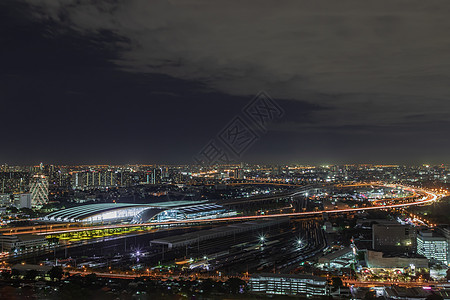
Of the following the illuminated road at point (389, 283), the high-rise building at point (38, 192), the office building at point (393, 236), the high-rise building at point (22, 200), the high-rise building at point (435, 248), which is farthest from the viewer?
the high-rise building at point (38, 192)

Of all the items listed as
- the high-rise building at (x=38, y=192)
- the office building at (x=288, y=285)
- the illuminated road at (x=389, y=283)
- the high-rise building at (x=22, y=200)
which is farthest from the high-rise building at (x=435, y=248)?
the high-rise building at (x=38, y=192)

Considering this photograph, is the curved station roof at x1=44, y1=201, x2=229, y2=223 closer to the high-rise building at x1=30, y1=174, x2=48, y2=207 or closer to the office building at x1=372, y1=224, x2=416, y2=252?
the high-rise building at x1=30, y1=174, x2=48, y2=207

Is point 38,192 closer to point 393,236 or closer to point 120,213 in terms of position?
point 120,213

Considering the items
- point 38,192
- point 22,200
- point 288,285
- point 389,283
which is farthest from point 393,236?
point 38,192

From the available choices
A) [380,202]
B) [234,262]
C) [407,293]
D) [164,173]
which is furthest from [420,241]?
[164,173]

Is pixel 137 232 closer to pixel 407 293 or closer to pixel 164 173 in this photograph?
pixel 407 293

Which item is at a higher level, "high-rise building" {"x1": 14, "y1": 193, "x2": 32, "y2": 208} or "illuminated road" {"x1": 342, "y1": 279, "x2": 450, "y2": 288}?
"high-rise building" {"x1": 14, "y1": 193, "x2": 32, "y2": 208}

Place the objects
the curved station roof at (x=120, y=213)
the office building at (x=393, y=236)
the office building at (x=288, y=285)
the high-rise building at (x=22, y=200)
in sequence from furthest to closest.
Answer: the high-rise building at (x=22, y=200) < the curved station roof at (x=120, y=213) < the office building at (x=393, y=236) < the office building at (x=288, y=285)

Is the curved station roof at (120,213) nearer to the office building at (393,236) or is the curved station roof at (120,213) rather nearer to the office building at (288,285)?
the office building at (393,236)

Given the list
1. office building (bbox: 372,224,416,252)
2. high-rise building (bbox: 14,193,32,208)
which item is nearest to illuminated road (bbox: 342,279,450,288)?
office building (bbox: 372,224,416,252)
